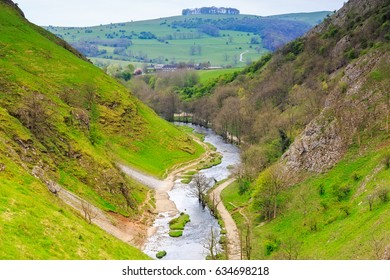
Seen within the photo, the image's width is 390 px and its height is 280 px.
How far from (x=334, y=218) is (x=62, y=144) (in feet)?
170

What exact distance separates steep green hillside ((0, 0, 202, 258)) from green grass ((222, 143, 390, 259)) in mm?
21967

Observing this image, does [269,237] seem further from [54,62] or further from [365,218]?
[54,62]

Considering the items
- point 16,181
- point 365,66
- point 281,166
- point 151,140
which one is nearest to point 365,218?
point 281,166

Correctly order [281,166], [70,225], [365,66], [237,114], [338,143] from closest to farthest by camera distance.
Answer: [70,225], [338,143], [281,166], [365,66], [237,114]

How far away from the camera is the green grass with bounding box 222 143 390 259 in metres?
50.2

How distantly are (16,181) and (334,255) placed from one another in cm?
3952

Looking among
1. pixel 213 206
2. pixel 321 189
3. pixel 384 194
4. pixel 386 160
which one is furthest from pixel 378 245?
pixel 213 206

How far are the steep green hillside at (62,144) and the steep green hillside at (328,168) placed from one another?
Result: 23.0 meters

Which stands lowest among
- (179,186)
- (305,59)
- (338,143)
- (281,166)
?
(179,186)

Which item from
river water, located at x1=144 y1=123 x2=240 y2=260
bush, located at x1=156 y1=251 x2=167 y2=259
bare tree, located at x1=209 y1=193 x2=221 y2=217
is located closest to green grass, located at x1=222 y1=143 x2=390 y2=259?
bare tree, located at x1=209 y1=193 x2=221 y2=217

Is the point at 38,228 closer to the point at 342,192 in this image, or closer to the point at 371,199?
the point at 371,199

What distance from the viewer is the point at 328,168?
3004 inches

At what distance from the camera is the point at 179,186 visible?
10788 cm

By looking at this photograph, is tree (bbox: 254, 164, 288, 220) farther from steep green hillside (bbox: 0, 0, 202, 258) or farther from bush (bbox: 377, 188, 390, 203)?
steep green hillside (bbox: 0, 0, 202, 258)
